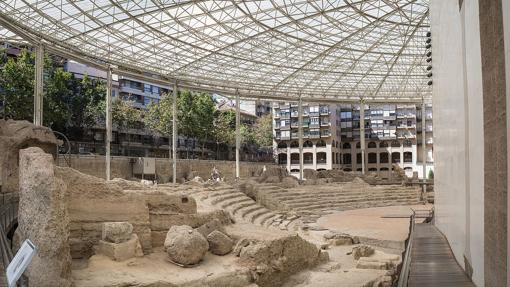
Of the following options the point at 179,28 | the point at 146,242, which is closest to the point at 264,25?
the point at 179,28

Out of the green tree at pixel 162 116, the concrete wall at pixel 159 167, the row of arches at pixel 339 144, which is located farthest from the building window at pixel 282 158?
the green tree at pixel 162 116

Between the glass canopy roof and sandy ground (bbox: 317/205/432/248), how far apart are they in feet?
47.9

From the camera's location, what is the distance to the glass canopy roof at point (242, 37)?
2928 cm

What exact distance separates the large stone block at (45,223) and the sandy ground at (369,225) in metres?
14.8

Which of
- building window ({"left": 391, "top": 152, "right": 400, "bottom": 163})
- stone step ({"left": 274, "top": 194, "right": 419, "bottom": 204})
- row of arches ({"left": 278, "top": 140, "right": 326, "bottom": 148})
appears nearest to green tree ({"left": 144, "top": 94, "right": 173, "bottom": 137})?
stone step ({"left": 274, "top": 194, "right": 419, "bottom": 204})

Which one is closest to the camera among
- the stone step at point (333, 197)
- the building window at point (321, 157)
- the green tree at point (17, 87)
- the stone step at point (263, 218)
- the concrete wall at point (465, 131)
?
the concrete wall at point (465, 131)

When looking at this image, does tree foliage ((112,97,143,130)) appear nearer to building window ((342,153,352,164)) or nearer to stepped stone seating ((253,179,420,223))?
stepped stone seating ((253,179,420,223))

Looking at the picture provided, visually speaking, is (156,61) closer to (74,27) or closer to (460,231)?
(74,27)

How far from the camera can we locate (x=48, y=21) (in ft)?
95.5

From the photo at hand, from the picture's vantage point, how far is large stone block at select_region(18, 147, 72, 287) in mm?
9799

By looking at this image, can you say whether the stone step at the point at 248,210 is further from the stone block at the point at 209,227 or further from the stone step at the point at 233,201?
the stone block at the point at 209,227

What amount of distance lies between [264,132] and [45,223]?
7059 centimetres

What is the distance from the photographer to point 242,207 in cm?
2733

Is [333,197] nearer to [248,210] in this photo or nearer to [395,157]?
[248,210]
